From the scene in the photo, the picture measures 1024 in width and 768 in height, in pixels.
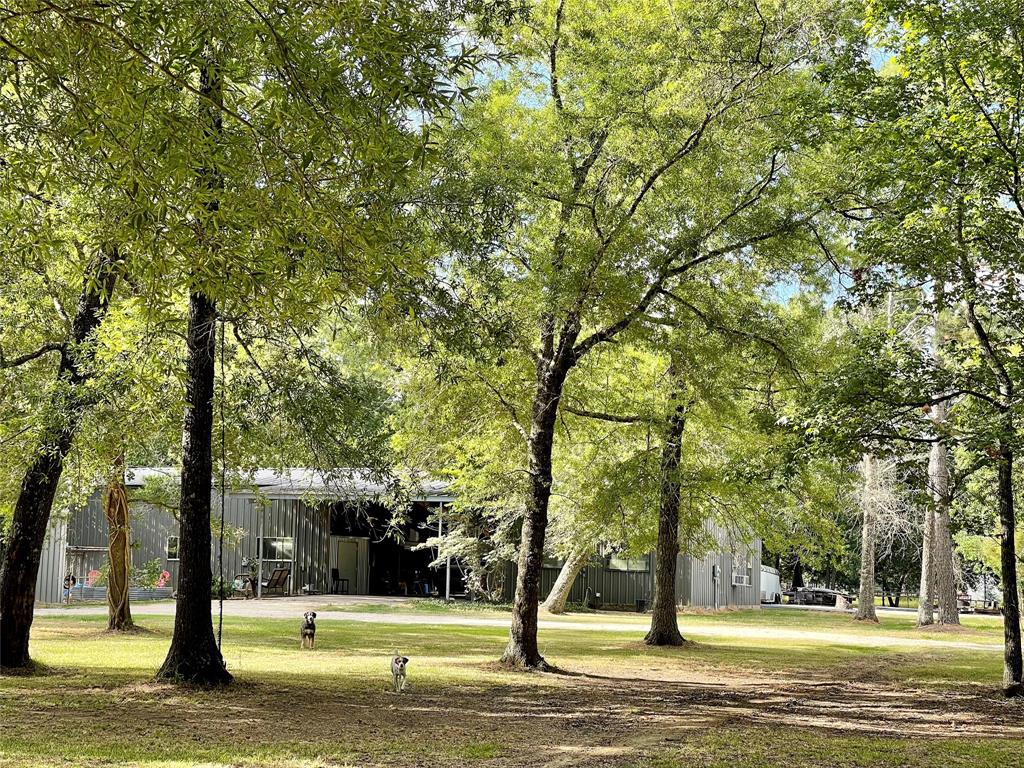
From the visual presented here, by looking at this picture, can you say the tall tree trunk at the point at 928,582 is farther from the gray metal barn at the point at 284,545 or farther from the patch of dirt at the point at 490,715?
the patch of dirt at the point at 490,715

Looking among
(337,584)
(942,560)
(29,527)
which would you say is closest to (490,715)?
(29,527)

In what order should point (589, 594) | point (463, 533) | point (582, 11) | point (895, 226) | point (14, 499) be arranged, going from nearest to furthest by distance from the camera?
1. point (895, 226)
2. point (582, 11)
3. point (14, 499)
4. point (463, 533)
5. point (589, 594)

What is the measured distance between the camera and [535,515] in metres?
15.5

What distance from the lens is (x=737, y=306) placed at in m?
15.3


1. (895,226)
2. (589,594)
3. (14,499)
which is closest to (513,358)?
(895,226)

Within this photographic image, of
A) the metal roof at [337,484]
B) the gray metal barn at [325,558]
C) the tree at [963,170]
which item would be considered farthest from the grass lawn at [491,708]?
the gray metal barn at [325,558]

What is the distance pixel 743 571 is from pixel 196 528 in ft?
102

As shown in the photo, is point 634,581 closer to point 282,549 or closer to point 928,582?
point 928,582

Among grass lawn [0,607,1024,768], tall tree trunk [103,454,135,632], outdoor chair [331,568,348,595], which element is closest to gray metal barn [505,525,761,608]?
outdoor chair [331,568,348,595]

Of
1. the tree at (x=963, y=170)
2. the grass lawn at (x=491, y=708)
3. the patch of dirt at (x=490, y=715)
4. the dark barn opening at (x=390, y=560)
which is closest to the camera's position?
the grass lawn at (x=491, y=708)

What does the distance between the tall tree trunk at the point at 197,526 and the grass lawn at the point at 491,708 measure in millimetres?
365

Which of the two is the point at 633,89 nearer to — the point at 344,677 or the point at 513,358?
the point at 513,358

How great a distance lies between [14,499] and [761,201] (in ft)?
38.9

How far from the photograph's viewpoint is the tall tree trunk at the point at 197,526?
11922 mm
